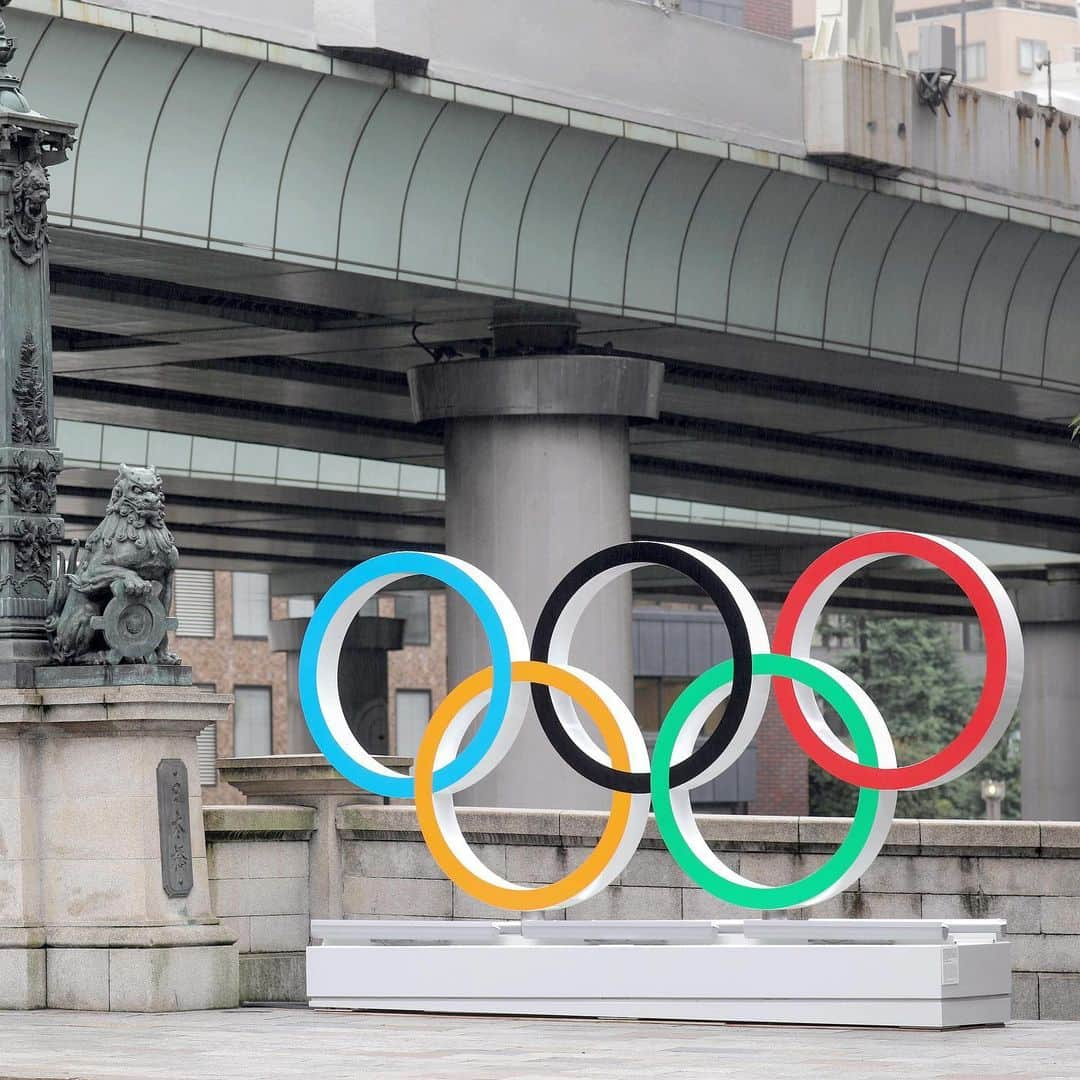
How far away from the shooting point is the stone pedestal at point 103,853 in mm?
17625

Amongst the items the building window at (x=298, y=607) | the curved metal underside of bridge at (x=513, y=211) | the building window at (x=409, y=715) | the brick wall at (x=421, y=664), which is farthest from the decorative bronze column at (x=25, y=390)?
the building window at (x=409, y=715)

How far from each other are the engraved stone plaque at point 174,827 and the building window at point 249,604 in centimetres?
6215

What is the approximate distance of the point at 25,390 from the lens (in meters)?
18.4

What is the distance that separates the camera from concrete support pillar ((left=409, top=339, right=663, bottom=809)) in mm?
28422

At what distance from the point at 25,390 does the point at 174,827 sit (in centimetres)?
326

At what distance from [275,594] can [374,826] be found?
150 ft

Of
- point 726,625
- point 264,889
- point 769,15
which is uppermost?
point 769,15

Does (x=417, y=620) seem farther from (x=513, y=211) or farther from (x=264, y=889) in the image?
(x=264, y=889)

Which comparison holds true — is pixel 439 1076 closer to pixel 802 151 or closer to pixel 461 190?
pixel 461 190

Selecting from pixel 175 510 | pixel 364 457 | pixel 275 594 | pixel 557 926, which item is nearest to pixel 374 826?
pixel 557 926

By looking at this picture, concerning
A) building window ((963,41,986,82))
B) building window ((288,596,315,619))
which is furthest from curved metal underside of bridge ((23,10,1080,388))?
building window ((963,41,986,82))

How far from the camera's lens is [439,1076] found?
44.4 feet

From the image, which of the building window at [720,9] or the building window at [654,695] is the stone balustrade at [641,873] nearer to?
the building window at [720,9]

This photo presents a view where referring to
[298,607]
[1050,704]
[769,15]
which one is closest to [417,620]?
[298,607]
